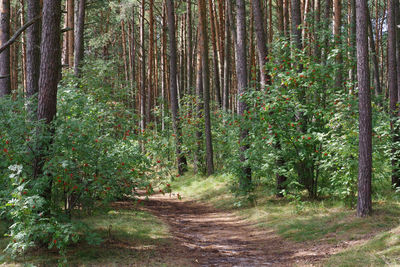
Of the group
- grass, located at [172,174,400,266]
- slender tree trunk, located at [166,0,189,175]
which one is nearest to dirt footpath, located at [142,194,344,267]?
grass, located at [172,174,400,266]

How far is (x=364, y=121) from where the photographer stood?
23.4ft

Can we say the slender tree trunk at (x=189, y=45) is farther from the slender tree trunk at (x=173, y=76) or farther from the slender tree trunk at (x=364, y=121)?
the slender tree trunk at (x=364, y=121)

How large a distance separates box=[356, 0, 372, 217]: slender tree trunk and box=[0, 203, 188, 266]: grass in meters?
4.08

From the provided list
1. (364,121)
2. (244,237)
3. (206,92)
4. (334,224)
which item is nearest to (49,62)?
(244,237)

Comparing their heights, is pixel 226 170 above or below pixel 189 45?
below

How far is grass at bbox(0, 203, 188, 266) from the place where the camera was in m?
5.61

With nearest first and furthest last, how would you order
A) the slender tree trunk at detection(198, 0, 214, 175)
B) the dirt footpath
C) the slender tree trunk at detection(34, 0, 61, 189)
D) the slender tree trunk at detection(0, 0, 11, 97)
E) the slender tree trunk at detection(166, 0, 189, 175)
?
1. the slender tree trunk at detection(34, 0, 61, 189)
2. the dirt footpath
3. the slender tree trunk at detection(0, 0, 11, 97)
4. the slender tree trunk at detection(198, 0, 214, 175)
5. the slender tree trunk at detection(166, 0, 189, 175)

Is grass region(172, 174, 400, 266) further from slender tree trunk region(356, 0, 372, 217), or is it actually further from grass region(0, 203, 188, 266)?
grass region(0, 203, 188, 266)

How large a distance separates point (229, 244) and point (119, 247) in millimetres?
2359

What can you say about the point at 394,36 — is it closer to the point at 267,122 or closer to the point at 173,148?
the point at 267,122

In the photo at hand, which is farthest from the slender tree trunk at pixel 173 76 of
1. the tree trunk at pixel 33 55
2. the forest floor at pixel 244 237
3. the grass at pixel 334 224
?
the tree trunk at pixel 33 55

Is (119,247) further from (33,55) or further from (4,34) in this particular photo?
(4,34)

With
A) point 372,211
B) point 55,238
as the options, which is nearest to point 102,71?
point 55,238

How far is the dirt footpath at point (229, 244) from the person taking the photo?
6211mm
